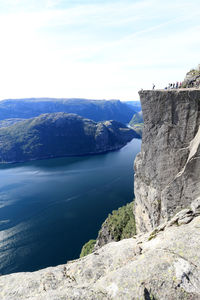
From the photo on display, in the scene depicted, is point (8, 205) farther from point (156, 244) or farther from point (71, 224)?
point (156, 244)

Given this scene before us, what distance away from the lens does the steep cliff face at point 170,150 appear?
24.0 metres

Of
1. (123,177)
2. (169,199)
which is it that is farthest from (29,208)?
(169,199)

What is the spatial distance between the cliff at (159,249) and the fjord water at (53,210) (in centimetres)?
5501

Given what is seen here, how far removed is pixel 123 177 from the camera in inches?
5138

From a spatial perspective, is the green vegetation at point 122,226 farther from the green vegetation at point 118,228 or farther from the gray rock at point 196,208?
the gray rock at point 196,208

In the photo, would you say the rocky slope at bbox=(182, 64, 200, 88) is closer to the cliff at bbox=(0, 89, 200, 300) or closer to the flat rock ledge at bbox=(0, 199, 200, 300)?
the cliff at bbox=(0, 89, 200, 300)

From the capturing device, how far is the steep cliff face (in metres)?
24.0

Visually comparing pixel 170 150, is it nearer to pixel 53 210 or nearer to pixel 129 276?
pixel 129 276

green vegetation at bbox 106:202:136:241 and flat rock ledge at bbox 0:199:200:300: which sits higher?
flat rock ledge at bbox 0:199:200:300

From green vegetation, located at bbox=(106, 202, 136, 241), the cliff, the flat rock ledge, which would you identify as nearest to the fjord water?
green vegetation, located at bbox=(106, 202, 136, 241)

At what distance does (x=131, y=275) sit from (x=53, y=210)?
90.1 m

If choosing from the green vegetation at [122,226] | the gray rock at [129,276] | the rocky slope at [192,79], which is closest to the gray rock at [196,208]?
the gray rock at [129,276]

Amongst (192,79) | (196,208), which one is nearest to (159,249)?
(196,208)

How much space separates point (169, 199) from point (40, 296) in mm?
19173
